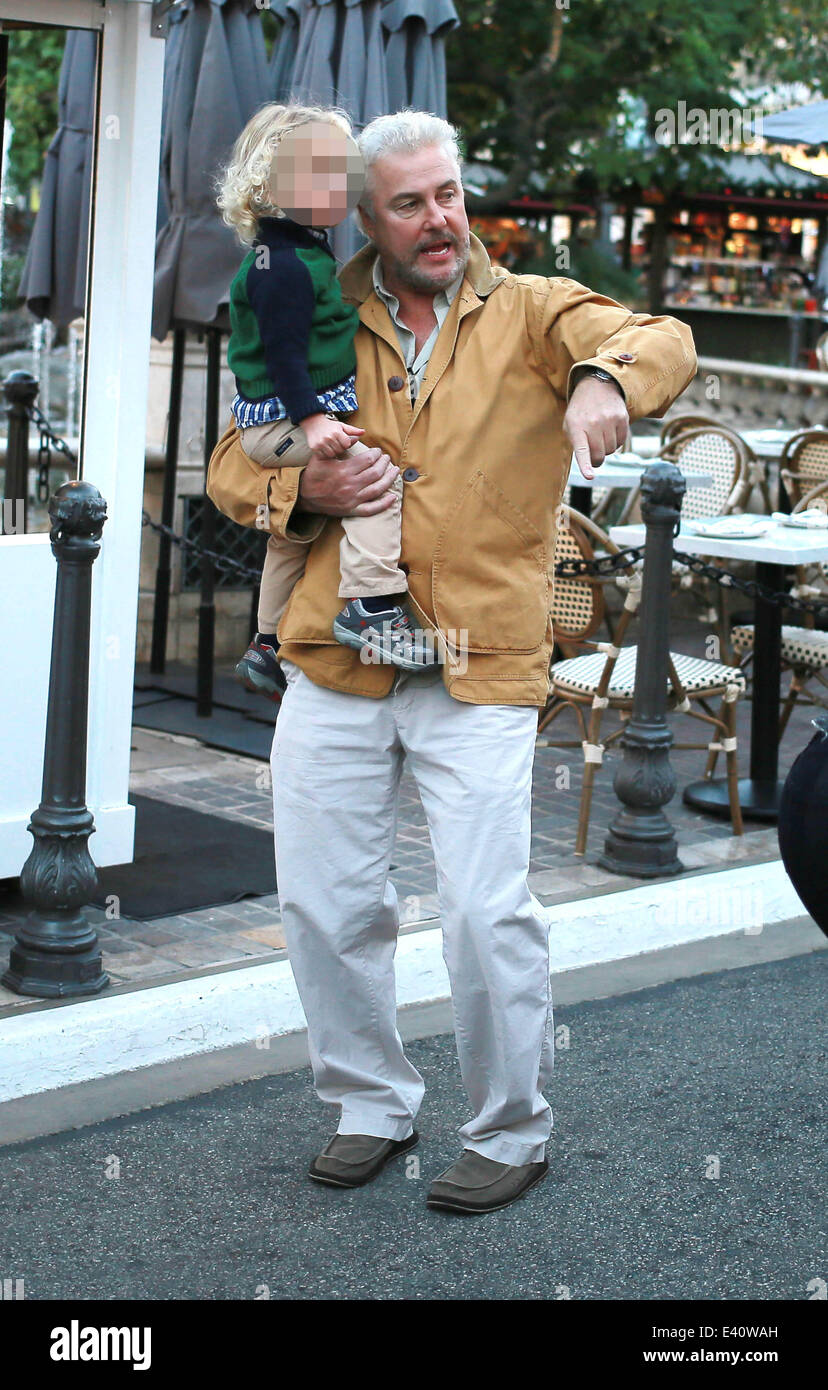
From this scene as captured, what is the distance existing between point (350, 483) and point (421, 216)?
516mm

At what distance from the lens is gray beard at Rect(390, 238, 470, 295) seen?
334 cm

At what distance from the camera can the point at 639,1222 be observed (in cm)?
355

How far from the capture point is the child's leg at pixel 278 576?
356cm

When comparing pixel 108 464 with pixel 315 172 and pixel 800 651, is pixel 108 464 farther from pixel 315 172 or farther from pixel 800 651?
pixel 800 651

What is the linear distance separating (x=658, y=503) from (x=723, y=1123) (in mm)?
2473

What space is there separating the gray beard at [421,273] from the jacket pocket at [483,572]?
0.37 metres

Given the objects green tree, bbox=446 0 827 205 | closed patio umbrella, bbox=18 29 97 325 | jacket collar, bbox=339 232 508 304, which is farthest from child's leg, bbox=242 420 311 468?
green tree, bbox=446 0 827 205

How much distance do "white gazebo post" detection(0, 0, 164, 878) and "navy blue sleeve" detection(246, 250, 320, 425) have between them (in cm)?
188

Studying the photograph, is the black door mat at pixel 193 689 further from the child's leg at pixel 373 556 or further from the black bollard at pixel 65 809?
the child's leg at pixel 373 556

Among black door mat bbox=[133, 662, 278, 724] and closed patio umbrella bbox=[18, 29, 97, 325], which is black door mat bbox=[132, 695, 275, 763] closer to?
black door mat bbox=[133, 662, 278, 724]

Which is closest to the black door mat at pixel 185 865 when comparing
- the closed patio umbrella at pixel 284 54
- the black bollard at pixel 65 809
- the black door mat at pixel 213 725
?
the black bollard at pixel 65 809

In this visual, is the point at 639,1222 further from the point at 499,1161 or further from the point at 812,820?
the point at 812,820

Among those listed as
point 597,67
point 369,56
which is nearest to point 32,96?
point 597,67
